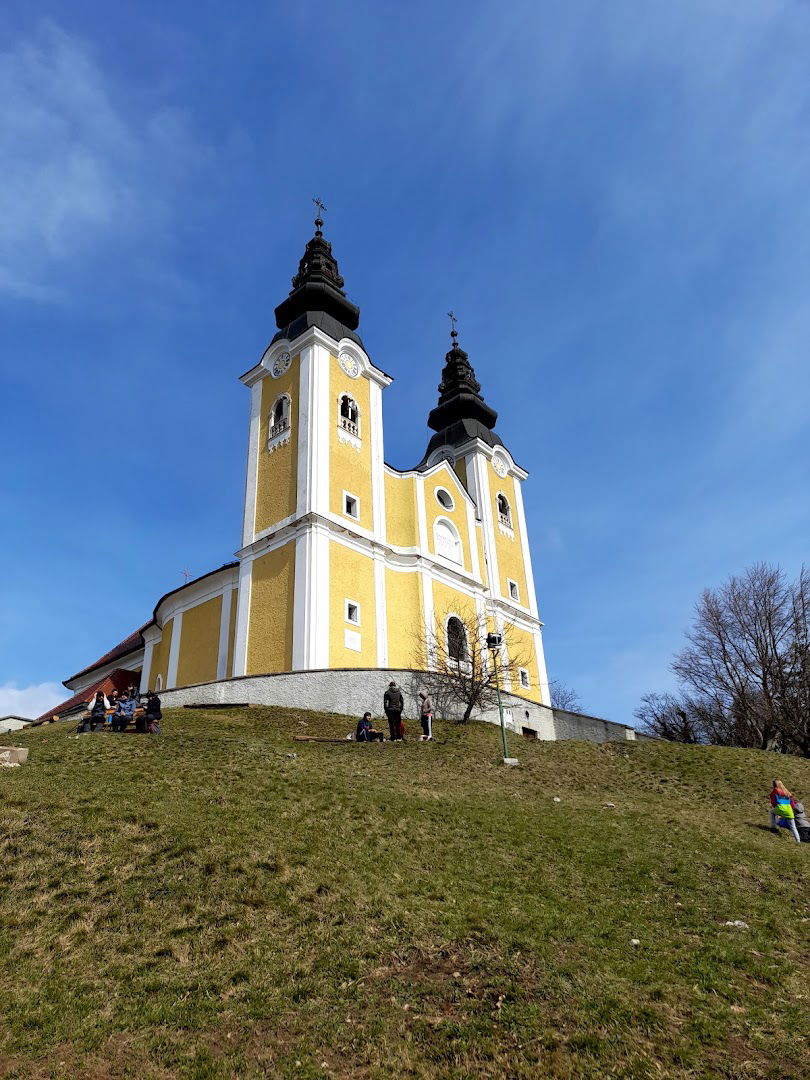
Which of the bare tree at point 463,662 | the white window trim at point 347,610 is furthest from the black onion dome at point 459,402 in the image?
the white window trim at point 347,610

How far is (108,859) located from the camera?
29.0 ft

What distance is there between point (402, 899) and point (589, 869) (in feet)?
9.61

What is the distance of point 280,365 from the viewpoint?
32062mm

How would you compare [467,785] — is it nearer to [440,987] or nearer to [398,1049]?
[440,987]

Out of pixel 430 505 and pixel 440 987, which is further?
pixel 430 505

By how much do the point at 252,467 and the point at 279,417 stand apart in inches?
93.0

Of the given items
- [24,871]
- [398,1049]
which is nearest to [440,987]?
[398,1049]

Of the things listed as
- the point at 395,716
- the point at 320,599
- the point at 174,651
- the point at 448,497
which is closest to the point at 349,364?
the point at 448,497

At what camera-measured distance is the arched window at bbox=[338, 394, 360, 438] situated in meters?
30.7

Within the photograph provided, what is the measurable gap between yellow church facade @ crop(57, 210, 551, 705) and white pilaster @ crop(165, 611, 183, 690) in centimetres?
12

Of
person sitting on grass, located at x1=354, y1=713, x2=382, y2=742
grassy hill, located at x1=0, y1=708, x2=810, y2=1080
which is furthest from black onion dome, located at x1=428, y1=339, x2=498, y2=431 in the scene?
grassy hill, located at x1=0, y1=708, x2=810, y2=1080

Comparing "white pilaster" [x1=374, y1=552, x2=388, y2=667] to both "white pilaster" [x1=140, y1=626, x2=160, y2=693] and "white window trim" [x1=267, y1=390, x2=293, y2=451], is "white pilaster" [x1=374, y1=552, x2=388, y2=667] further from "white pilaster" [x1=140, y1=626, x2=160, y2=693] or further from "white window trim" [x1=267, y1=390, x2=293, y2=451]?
"white pilaster" [x1=140, y1=626, x2=160, y2=693]

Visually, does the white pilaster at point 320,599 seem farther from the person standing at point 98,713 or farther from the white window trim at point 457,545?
the person standing at point 98,713

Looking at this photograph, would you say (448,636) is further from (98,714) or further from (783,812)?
(783,812)
